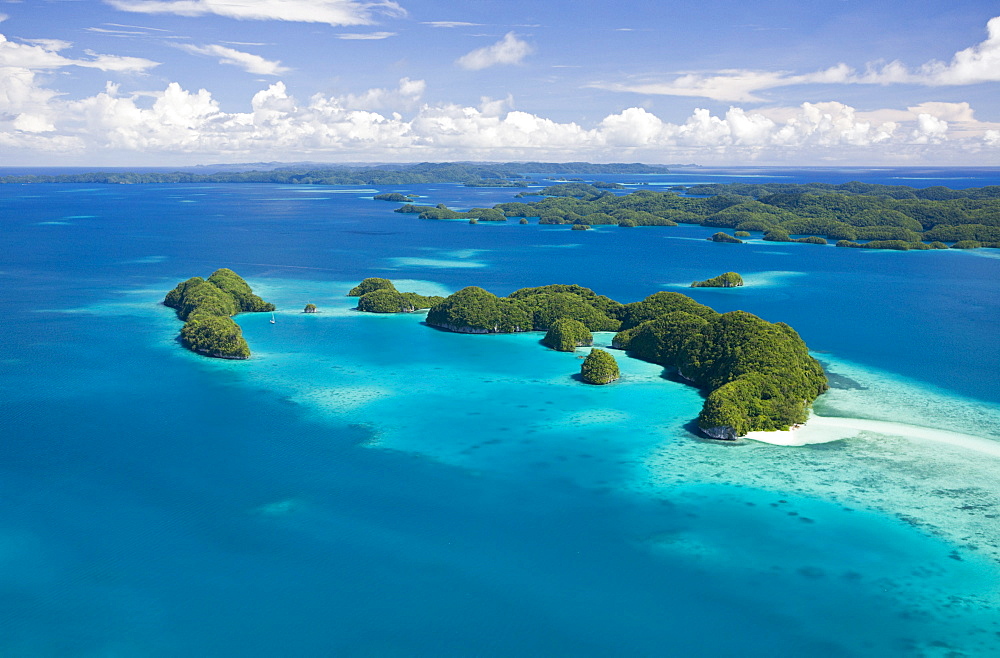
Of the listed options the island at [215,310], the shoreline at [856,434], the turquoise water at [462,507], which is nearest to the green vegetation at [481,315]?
the turquoise water at [462,507]

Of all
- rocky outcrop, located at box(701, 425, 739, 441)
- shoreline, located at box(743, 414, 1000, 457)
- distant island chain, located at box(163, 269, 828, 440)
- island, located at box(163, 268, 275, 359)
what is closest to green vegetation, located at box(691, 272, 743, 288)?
distant island chain, located at box(163, 269, 828, 440)

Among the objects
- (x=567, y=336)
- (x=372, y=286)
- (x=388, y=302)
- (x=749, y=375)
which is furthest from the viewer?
(x=372, y=286)

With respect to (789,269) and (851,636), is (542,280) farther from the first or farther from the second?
(851,636)

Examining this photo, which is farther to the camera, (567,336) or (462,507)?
(567,336)

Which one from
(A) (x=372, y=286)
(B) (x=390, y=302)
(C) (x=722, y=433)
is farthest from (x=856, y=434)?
(A) (x=372, y=286)

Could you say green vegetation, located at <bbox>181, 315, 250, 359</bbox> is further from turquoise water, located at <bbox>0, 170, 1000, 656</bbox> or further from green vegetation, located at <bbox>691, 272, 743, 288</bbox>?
green vegetation, located at <bbox>691, 272, 743, 288</bbox>

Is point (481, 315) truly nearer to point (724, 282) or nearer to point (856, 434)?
point (856, 434)
